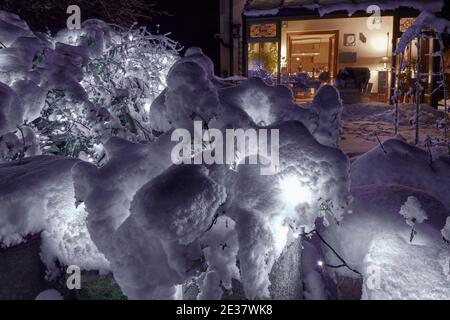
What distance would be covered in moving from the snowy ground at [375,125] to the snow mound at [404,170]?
237 cm

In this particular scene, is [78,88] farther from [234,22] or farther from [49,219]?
[234,22]

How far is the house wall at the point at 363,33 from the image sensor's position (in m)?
18.0

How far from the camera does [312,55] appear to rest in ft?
70.6

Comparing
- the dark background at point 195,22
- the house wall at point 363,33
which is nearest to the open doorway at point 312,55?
the house wall at point 363,33

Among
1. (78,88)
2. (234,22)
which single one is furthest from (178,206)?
(234,22)

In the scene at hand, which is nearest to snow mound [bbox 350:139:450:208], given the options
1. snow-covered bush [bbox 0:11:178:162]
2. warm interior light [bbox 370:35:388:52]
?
snow-covered bush [bbox 0:11:178:162]

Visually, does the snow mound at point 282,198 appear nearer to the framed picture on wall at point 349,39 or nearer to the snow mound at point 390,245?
the snow mound at point 390,245

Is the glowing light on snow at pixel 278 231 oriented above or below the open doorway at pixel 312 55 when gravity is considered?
below

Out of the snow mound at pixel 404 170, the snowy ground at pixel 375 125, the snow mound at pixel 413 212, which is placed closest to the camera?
the snow mound at pixel 413 212

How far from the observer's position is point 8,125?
3.12 m

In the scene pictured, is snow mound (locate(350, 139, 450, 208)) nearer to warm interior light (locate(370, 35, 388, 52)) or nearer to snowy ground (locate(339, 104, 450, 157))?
Answer: snowy ground (locate(339, 104, 450, 157))

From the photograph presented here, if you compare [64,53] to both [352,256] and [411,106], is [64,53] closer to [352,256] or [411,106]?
[352,256]

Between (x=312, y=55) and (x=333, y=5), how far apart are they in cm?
757
